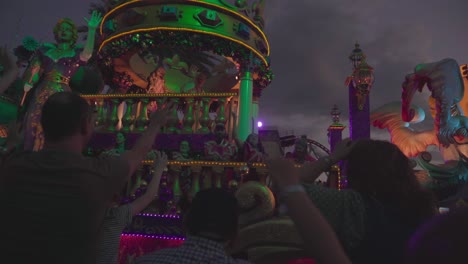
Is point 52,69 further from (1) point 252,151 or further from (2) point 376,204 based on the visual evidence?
(2) point 376,204

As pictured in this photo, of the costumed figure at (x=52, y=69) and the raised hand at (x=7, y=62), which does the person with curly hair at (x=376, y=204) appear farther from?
the costumed figure at (x=52, y=69)

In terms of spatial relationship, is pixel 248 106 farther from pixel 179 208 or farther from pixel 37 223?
pixel 37 223

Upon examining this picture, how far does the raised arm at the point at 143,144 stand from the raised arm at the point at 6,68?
7.26 feet

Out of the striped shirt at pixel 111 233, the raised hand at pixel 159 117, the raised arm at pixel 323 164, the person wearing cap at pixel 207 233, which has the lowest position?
the striped shirt at pixel 111 233

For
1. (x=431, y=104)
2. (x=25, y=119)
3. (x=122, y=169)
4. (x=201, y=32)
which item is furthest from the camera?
(x=431, y=104)

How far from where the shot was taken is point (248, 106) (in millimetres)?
7203

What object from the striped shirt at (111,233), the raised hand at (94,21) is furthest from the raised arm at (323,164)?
the raised hand at (94,21)

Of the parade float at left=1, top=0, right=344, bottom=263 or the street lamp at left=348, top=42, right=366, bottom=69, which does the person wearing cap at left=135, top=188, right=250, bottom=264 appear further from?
the street lamp at left=348, top=42, right=366, bottom=69

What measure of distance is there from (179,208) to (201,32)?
3930 mm

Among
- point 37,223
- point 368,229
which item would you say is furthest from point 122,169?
point 368,229

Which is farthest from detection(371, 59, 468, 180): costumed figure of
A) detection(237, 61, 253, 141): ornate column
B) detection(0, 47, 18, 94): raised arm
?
detection(0, 47, 18, 94): raised arm

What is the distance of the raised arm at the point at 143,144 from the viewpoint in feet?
4.65

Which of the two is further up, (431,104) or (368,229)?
(431,104)

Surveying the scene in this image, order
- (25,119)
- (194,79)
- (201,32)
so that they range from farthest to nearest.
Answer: (194,79), (25,119), (201,32)
